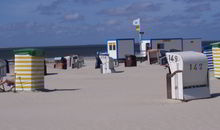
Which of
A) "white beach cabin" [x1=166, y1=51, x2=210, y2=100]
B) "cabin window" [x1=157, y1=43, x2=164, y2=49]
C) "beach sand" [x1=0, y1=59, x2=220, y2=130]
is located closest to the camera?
"beach sand" [x1=0, y1=59, x2=220, y2=130]

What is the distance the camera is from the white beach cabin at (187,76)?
11453mm

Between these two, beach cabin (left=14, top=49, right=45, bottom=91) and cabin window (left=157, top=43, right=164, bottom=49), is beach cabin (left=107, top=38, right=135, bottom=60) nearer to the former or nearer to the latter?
cabin window (left=157, top=43, right=164, bottom=49)

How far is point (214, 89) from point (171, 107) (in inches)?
165

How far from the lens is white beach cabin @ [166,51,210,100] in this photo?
1145 centimetres

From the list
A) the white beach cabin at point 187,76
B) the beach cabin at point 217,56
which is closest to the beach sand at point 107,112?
the white beach cabin at point 187,76

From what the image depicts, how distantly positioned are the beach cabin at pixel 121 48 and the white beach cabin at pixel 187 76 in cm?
2873

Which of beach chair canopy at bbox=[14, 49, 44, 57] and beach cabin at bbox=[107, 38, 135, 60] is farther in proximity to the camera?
beach cabin at bbox=[107, 38, 135, 60]

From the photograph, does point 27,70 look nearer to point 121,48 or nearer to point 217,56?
point 217,56

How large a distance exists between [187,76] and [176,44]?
30.9 metres

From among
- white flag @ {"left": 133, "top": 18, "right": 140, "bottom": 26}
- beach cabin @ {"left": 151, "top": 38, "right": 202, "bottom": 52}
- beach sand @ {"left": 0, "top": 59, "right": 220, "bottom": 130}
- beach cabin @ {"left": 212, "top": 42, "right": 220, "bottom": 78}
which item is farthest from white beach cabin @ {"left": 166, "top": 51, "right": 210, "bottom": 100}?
white flag @ {"left": 133, "top": 18, "right": 140, "bottom": 26}

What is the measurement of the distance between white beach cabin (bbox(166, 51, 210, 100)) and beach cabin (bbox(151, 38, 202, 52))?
29399 millimetres

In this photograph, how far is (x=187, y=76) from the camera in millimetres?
11562

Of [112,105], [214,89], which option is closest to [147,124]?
[112,105]

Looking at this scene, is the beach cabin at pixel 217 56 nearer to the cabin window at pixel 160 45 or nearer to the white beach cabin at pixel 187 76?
the white beach cabin at pixel 187 76
